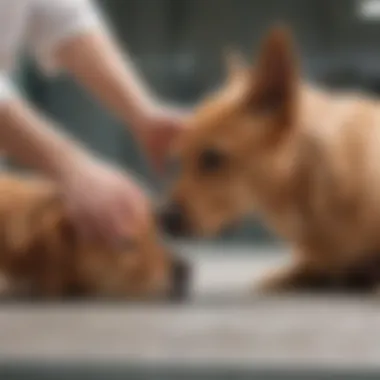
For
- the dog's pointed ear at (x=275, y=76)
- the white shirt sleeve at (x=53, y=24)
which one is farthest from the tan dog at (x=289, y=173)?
the white shirt sleeve at (x=53, y=24)

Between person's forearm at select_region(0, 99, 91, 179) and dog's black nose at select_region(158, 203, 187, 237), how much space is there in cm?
8

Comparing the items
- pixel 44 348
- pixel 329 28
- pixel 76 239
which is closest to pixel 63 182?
pixel 76 239

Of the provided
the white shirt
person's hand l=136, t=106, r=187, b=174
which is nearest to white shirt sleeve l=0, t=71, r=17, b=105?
the white shirt

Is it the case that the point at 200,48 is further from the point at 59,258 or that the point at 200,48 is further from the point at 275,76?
the point at 59,258

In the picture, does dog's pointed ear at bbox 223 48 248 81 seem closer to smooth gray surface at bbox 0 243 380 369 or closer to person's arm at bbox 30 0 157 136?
person's arm at bbox 30 0 157 136

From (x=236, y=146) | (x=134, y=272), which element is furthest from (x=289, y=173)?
(x=134, y=272)

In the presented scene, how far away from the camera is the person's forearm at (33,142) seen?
0.72m

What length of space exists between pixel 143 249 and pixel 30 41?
19 cm

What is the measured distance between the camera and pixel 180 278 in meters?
0.75

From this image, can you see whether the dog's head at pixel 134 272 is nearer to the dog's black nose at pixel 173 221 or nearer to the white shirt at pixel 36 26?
the dog's black nose at pixel 173 221

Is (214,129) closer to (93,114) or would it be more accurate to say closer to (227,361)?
(93,114)

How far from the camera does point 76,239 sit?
73 centimetres

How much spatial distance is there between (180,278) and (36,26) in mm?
235

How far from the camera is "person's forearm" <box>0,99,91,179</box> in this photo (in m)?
0.72
